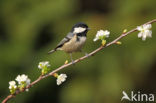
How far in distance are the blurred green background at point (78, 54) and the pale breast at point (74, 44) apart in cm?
162

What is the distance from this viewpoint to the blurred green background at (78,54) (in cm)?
354

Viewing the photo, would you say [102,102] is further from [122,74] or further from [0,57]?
[0,57]

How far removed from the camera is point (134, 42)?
3559 mm

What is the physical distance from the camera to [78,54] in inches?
135

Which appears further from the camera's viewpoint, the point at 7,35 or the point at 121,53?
the point at 7,35

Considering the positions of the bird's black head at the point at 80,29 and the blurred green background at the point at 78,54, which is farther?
the blurred green background at the point at 78,54

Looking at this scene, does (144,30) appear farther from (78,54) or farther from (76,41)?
(78,54)

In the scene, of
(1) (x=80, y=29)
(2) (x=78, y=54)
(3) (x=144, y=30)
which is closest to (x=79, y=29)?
(1) (x=80, y=29)

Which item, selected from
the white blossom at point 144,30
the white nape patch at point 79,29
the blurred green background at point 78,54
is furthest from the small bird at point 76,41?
the blurred green background at point 78,54

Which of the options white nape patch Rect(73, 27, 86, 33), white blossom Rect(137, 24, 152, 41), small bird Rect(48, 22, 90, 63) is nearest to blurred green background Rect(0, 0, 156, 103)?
small bird Rect(48, 22, 90, 63)

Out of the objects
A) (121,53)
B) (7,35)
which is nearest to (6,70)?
(7,35)

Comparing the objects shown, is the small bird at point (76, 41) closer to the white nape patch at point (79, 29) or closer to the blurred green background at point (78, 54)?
the white nape patch at point (79, 29)

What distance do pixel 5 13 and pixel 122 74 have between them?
1.45 meters

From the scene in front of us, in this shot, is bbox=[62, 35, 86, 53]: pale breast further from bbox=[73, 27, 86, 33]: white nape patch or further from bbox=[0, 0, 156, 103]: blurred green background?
bbox=[0, 0, 156, 103]: blurred green background
